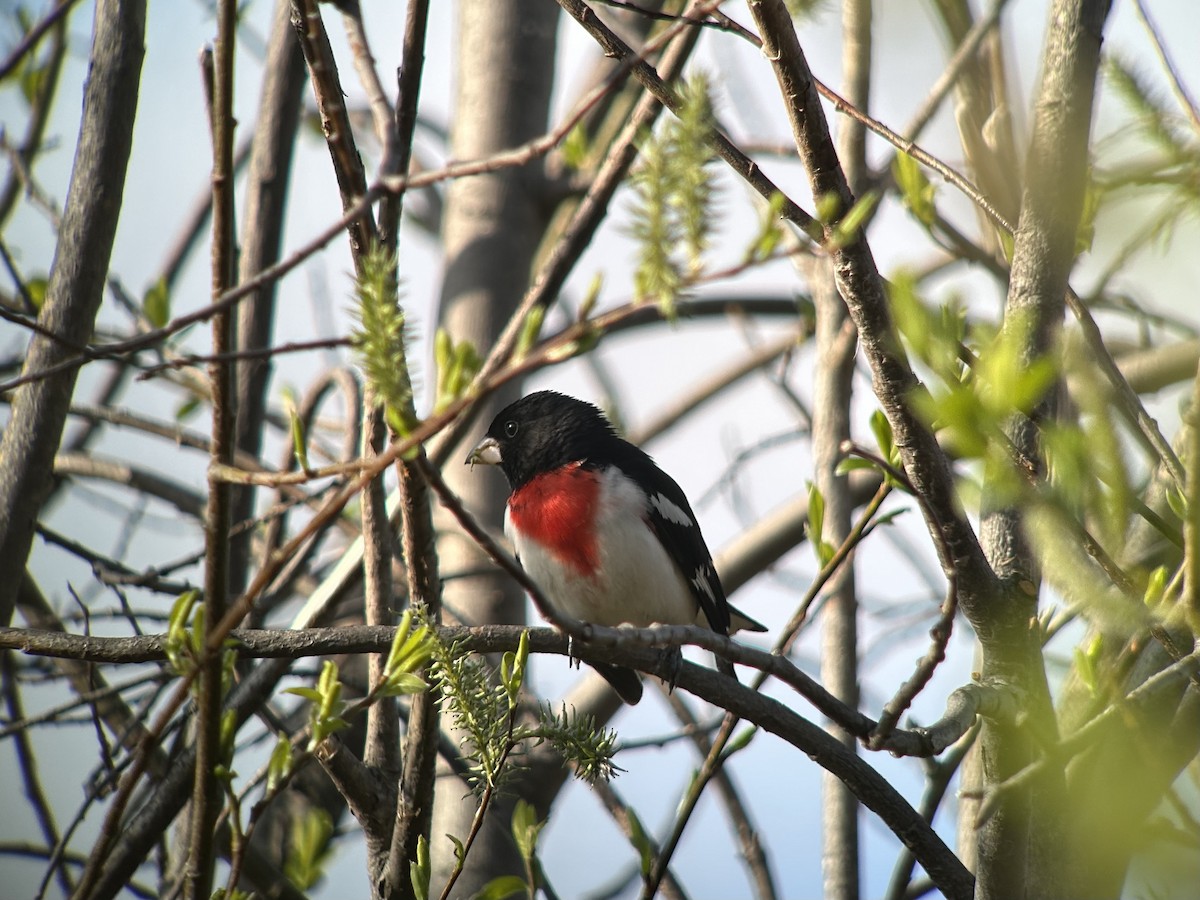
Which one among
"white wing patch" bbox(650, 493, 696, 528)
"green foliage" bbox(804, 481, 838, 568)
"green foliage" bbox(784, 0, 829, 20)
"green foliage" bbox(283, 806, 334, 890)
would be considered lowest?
"green foliage" bbox(283, 806, 334, 890)

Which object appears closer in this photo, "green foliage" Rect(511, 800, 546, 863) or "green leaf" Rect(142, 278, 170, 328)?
"green foliage" Rect(511, 800, 546, 863)

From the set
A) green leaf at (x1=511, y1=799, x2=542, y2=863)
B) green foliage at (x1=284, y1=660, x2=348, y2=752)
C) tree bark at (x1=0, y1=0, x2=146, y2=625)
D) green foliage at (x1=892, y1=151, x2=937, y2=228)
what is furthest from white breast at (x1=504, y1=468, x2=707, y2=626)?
green foliage at (x1=284, y1=660, x2=348, y2=752)

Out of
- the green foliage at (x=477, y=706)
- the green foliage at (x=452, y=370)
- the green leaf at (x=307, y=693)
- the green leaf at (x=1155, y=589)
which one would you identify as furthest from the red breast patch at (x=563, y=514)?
the green foliage at (x=452, y=370)

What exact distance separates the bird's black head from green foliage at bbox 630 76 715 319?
2.87 metres

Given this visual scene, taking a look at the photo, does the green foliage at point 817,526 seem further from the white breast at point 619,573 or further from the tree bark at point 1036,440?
the white breast at point 619,573

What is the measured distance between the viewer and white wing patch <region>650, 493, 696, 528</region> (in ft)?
13.2

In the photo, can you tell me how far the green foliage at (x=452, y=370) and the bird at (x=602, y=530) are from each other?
8.15 ft

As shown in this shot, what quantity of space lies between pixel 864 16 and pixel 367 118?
319 cm

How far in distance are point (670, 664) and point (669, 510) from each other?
1396 mm

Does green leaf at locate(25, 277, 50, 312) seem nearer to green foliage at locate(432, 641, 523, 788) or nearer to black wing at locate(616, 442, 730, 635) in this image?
black wing at locate(616, 442, 730, 635)

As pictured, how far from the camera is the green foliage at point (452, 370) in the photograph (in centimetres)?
130

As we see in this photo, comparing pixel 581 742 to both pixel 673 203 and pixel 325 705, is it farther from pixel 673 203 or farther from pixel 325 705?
pixel 673 203

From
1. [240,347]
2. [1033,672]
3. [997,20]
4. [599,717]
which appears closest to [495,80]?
[240,347]

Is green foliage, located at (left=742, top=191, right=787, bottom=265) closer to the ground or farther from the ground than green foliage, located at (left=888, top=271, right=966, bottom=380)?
farther from the ground
